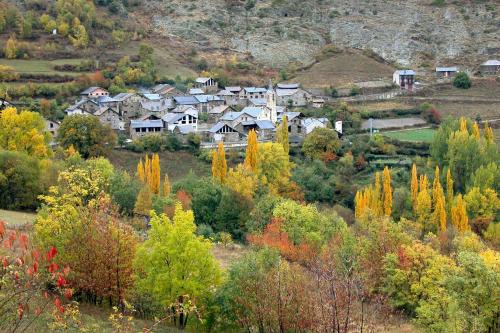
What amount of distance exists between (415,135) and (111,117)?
91.2 ft

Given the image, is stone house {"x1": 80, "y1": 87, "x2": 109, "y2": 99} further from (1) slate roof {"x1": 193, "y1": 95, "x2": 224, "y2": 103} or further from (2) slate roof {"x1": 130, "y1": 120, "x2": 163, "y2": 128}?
(1) slate roof {"x1": 193, "y1": 95, "x2": 224, "y2": 103}

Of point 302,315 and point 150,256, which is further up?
point 150,256

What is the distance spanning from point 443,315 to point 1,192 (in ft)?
72.2

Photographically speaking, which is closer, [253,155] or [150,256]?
[150,256]

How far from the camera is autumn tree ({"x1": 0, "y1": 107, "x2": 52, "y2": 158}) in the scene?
1543 inches

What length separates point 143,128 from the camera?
2227 inches

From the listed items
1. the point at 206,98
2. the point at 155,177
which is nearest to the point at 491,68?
the point at 206,98

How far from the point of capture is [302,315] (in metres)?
14.3

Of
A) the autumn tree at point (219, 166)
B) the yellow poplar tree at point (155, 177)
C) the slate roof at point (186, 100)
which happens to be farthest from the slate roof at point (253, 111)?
the yellow poplar tree at point (155, 177)

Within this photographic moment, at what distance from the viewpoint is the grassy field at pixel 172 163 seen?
164 feet

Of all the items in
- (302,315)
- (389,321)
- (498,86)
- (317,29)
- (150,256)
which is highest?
(317,29)

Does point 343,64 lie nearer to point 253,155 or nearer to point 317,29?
point 317,29

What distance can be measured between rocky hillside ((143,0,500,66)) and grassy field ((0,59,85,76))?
2127 cm

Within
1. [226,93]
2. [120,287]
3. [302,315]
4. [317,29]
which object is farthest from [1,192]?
[317,29]
